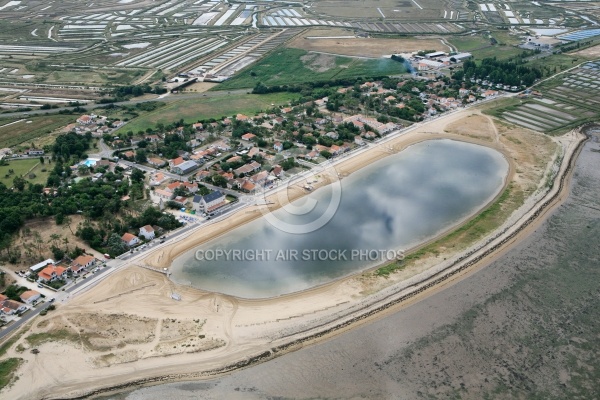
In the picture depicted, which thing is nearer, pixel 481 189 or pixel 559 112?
pixel 481 189

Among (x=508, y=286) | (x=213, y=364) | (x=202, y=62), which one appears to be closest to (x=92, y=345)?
(x=213, y=364)

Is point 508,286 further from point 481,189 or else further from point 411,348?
point 481,189

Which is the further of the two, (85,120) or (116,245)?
(85,120)

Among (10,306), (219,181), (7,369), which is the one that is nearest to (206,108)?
(219,181)

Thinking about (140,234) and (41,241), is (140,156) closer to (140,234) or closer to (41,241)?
(140,234)

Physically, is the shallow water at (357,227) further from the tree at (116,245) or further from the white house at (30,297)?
the white house at (30,297)

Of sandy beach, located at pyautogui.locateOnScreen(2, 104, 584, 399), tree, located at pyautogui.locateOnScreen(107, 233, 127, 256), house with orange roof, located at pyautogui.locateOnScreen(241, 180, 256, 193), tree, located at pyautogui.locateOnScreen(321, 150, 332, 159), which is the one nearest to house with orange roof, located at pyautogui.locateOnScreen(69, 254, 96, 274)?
tree, located at pyautogui.locateOnScreen(107, 233, 127, 256)

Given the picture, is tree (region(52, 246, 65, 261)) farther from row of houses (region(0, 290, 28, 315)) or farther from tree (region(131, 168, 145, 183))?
tree (region(131, 168, 145, 183))
